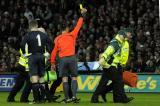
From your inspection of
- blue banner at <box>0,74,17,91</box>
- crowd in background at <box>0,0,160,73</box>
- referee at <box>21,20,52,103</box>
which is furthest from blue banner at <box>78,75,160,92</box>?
referee at <box>21,20,52,103</box>

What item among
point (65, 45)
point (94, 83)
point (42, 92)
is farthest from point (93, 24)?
point (42, 92)

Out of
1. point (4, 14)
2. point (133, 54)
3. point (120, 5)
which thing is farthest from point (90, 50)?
point (4, 14)

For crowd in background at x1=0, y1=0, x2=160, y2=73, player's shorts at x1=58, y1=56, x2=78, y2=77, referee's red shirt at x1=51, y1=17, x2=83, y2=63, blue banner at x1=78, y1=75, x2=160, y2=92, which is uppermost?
crowd in background at x1=0, y1=0, x2=160, y2=73

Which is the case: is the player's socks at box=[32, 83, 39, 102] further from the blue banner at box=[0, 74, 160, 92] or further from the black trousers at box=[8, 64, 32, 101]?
the blue banner at box=[0, 74, 160, 92]

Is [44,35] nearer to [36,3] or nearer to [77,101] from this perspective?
[77,101]

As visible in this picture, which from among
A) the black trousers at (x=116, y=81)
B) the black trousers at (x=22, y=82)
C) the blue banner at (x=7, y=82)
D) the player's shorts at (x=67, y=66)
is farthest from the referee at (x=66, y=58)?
the blue banner at (x=7, y=82)

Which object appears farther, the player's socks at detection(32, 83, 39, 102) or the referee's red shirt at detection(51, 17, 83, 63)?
the referee's red shirt at detection(51, 17, 83, 63)

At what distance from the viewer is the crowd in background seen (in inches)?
1227

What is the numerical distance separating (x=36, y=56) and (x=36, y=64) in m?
0.23

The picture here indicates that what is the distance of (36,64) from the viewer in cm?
1886

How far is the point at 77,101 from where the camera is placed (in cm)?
1939

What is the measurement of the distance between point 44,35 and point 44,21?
1675cm

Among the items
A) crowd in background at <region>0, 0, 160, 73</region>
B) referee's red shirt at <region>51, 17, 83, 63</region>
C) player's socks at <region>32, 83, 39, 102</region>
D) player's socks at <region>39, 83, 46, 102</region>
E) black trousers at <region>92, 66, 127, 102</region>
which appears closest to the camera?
player's socks at <region>32, 83, 39, 102</region>

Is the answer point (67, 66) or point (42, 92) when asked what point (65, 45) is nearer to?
point (67, 66)
